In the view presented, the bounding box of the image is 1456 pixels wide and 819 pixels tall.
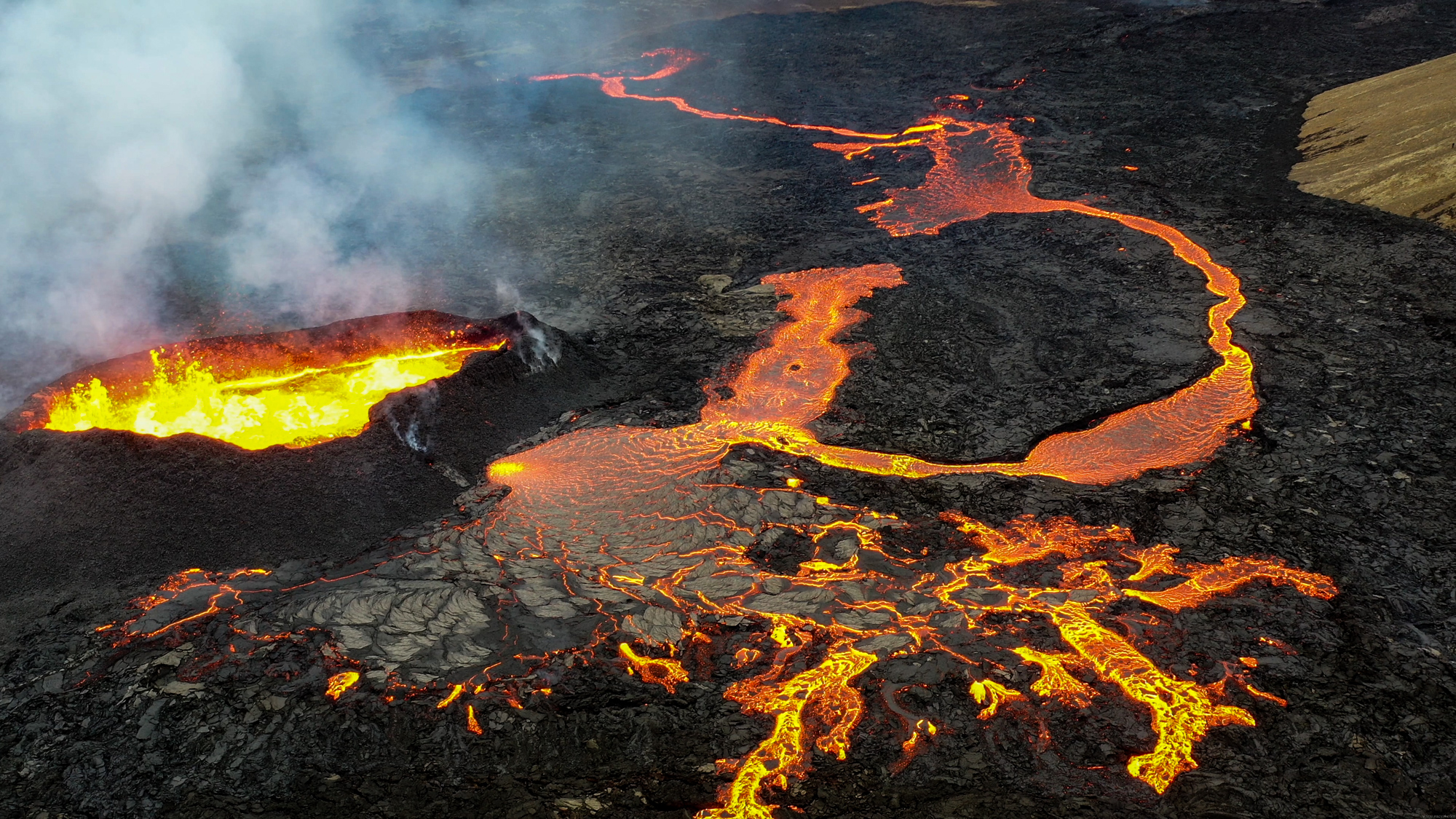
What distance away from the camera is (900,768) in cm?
485

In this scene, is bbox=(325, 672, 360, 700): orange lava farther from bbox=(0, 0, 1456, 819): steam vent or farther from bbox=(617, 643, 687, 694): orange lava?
bbox=(617, 643, 687, 694): orange lava

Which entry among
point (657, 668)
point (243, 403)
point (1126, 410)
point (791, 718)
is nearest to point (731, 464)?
point (657, 668)

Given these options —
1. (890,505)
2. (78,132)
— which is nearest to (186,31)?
(78,132)

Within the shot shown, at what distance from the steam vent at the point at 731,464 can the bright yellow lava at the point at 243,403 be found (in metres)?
0.05

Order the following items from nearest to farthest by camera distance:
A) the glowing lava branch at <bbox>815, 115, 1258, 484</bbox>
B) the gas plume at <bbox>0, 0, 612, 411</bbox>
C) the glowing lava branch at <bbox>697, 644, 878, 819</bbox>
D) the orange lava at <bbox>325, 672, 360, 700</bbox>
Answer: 1. the glowing lava branch at <bbox>697, 644, 878, 819</bbox>
2. the orange lava at <bbox>325, 672, 360, 700</bbox>
3. the glowing lava branch at <bbox>815, 115, 1258, 484</bbox>
4. the gas plume at <bbox>0, 0, 612, 411</bbox>

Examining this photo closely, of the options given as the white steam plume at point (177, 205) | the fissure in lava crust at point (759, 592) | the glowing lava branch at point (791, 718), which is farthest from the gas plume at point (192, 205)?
the glowing lava branch at point (791, 718)

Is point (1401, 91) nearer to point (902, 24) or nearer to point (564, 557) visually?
point (902, 24)

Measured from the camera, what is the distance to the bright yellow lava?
24.0 feet

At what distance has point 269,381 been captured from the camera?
809 centimetres

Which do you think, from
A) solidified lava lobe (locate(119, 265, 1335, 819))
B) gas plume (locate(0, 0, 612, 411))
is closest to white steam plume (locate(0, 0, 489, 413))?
gas plume (locate(0, 0, 612, 411))

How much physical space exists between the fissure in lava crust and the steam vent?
0.12ft

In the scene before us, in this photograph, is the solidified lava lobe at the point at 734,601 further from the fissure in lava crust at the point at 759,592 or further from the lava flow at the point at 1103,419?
the lava flow at the point at 1103,419

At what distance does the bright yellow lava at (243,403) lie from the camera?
24.0ft

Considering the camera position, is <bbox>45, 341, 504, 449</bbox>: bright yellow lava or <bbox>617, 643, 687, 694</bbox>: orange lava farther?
<bbox>45, 341, 504, 449</bbox>: bright yellow lava
